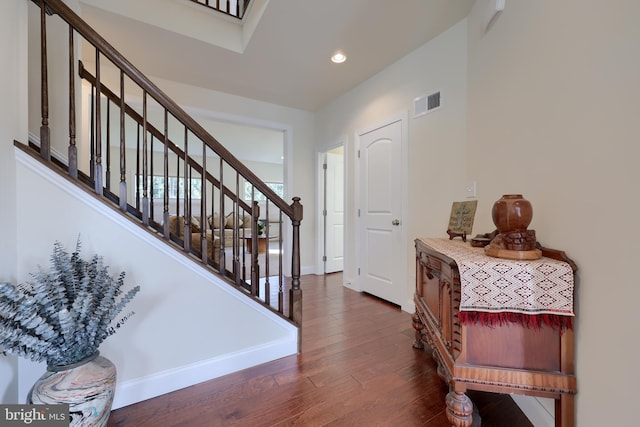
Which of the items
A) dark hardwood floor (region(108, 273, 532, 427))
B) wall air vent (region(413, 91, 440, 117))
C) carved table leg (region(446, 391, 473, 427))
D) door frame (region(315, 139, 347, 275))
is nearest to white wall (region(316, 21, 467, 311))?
wall air vent (region(413, 91, 440, 117))

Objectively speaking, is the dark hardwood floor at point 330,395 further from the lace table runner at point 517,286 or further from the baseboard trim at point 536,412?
the lace table runner at point 517,286

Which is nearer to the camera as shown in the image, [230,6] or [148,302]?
[148,302]

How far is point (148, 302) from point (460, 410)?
159 centimetres

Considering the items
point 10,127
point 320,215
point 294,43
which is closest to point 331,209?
point 320,215

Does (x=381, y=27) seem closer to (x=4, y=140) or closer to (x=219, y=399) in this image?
(x=4, y=140)

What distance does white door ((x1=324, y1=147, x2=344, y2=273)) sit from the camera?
4.13 m

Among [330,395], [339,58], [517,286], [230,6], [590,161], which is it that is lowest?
[330,395]

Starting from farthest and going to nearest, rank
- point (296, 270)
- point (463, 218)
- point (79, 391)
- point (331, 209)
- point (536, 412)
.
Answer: point (331, 209)
point (296, 270)
point (463, 218)
point (536, 412)
point (79, 391)

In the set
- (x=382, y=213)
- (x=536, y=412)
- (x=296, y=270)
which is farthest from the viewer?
(x=382, y=213)

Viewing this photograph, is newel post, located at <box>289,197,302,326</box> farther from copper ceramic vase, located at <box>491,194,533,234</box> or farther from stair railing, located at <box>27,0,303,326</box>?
copper ceramic vase, located at <box>491,194,533,234</box>

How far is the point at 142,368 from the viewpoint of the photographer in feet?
4.58

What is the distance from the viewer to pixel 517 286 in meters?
1.00

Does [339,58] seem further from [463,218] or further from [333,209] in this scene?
[333,209]

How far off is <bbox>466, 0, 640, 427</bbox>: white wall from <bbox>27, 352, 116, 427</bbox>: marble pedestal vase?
185 cm
